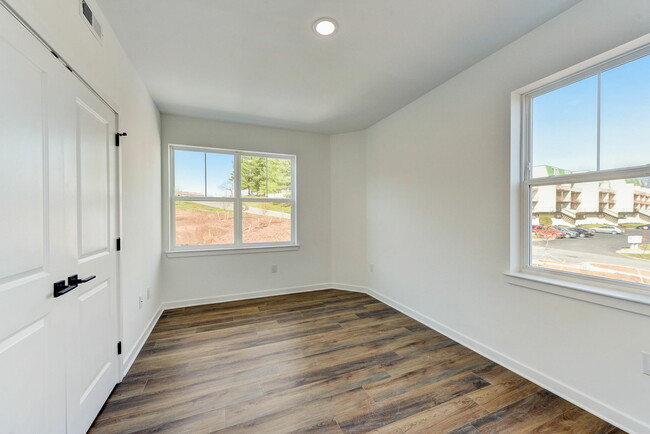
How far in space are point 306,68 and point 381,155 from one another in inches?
66.8

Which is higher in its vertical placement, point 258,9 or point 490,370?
point 258,9

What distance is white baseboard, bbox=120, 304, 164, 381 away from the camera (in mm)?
1965

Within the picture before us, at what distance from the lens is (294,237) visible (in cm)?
409

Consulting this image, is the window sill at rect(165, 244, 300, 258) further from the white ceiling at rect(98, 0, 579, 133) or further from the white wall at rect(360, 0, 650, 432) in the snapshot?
the white ceiling at rect(98, 0, 579, 133)

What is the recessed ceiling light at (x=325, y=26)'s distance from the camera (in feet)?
5.75

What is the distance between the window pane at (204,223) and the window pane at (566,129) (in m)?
3.54

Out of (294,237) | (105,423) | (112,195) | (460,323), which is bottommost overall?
(105,423)

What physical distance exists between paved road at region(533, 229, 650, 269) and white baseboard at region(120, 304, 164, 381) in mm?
3333

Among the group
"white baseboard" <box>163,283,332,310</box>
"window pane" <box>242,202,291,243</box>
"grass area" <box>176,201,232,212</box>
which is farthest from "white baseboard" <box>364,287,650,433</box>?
"grass area" <box>176,201,232,212</box>

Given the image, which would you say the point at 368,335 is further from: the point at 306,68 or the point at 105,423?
the point at 306,68

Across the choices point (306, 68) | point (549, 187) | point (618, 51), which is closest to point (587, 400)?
point (549, 187)

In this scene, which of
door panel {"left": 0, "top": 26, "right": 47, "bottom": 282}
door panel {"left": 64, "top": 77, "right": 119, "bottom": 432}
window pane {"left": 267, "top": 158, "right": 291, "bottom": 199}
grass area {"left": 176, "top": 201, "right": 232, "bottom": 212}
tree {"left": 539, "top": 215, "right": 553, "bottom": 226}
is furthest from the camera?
window pane {"left": 267, "top": 158, "right": 291, "bottom": 199}

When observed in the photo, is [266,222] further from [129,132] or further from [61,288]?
[61,288]

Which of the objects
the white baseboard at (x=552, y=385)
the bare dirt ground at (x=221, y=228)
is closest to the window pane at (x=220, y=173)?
the bare dirt ground at (x=221, y=228)
